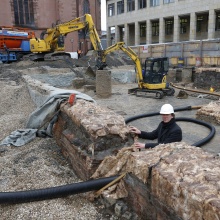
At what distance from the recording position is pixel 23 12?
36.0m

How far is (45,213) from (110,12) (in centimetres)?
5149

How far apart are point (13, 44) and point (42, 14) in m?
14.8

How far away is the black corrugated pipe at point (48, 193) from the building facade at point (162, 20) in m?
36.5

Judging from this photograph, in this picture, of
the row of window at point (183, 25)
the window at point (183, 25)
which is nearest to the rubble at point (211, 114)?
the row of window at point (183, 25)

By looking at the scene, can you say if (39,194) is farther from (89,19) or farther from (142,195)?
(89,19)

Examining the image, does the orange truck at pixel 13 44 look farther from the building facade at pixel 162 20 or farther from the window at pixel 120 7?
the window at pixel 120 7

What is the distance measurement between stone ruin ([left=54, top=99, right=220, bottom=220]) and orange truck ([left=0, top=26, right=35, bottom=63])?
69.9 feet

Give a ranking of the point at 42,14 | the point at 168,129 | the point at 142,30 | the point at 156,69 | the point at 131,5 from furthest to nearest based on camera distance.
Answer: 1. the point at 142,30
2. the point at 131,5
3. the point at 42,14
4. the point at 156,69
5. the point at 168,129

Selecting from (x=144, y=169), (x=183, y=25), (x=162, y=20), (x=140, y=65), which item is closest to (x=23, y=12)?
(x=162, y=20)

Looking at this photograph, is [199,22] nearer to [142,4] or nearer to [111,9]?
[142,4]

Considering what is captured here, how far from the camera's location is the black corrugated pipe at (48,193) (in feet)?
12.7

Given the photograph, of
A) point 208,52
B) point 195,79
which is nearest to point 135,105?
point 195,79

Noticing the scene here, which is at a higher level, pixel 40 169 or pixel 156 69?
pixel 156 69

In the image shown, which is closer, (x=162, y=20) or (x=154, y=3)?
(x=162, y=20)
